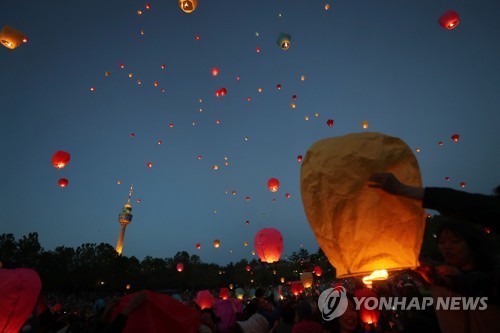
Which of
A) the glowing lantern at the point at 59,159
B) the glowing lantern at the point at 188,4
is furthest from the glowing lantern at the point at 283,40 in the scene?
the glowing lantern at the point at 59,159

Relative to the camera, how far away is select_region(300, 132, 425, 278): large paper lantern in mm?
1291

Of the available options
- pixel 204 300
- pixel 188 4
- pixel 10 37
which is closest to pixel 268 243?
pixel 204 300

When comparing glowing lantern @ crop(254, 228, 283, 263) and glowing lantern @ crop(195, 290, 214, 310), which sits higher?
glowing lantern @ crop(254, 228, 283, 263)

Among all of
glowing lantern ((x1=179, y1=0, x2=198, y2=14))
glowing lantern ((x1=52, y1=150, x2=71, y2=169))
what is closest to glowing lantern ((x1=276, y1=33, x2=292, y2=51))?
glowing lantern ((x1=179, y1=0, x2=198, y2=14))

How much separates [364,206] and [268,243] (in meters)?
5.88

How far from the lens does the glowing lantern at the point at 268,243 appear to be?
6.93 meters

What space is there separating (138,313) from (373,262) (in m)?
2.11

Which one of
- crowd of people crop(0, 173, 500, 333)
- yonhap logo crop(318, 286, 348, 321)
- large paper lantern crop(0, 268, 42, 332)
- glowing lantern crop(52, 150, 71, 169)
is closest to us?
crowd of people crop(0, 173, 500, 333)

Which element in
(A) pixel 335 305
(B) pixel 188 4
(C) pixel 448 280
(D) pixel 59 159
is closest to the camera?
(C) pixel 448 280

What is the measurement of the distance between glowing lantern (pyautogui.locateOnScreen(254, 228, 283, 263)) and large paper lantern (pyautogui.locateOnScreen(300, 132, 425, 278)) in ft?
18.4

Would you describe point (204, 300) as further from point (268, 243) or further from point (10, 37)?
point (10, 37)

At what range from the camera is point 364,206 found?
131cm

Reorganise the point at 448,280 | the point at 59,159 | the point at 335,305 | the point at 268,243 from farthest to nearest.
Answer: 1. the point at 59,159
2. the point at 268,243
3. the point at 335,305
4. the point at 448,280

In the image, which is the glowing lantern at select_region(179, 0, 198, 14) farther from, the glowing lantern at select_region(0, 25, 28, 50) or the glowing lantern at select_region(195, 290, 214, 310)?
the glowing lantern at select_region(195, 290, 214, 310)
